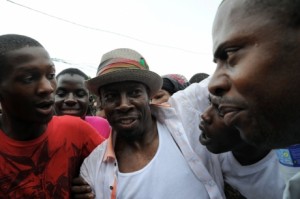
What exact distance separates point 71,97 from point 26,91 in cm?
153

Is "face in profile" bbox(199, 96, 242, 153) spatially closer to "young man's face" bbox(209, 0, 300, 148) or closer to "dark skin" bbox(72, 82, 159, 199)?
"young man's face" bbox(209, 0, 300, 148)

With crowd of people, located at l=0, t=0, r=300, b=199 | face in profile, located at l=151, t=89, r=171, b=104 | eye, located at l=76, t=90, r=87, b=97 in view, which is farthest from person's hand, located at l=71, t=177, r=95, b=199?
face in profile, located at l=151, t=89, r=171, b=104

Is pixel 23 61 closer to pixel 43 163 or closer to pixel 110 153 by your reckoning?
pixel 43 163

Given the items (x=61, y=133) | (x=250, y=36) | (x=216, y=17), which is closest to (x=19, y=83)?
(x=61, y=133)

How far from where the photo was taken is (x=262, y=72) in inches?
28.1

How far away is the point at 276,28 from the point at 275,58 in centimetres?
8

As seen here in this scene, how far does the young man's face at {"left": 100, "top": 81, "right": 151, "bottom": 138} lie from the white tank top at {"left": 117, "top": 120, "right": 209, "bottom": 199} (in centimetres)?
30

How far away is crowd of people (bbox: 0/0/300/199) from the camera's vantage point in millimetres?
740

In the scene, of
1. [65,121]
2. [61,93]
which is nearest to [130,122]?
[65,121]

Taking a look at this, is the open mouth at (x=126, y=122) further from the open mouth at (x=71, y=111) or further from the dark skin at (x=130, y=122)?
the open mouth at (x=71, y=111)

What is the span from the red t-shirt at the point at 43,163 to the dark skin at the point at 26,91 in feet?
0.27

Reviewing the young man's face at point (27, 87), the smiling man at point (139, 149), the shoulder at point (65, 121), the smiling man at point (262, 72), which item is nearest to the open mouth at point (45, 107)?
the young man's face at point (27, 87)

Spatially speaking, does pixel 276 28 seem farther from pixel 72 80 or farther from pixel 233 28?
pixel 72 80

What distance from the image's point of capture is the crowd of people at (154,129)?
74 centimetres
